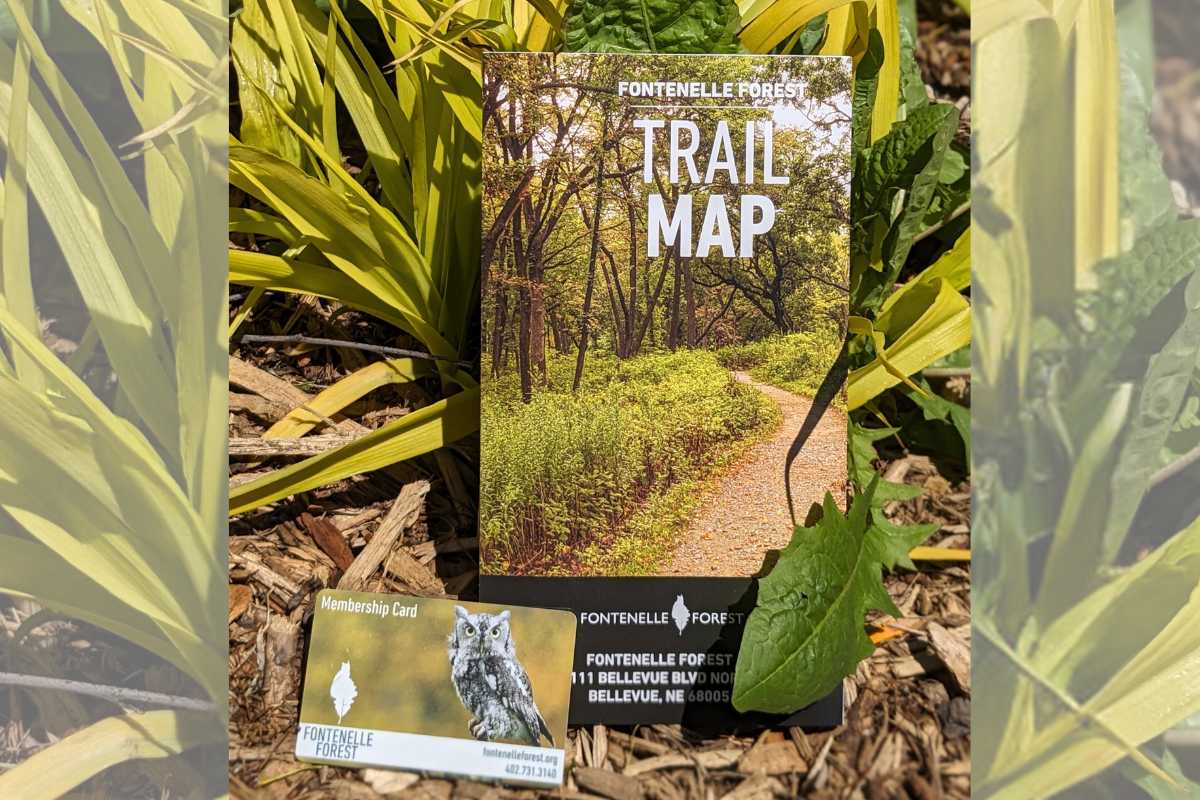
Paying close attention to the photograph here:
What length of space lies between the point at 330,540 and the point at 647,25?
1.89 ft

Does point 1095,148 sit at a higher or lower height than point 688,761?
higher

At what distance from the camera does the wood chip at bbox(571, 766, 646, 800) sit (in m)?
0.83

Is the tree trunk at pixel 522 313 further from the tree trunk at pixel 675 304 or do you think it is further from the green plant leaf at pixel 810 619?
the green plant leaf at pixel 810 619

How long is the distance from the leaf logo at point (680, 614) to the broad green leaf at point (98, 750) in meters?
0.41

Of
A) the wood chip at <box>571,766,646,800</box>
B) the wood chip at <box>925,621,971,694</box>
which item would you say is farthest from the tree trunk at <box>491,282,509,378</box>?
the wood chip at <box>925,621,971,694</box>

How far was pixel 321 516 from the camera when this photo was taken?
1.01m

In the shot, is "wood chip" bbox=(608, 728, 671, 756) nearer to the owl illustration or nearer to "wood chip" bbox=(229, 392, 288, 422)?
the owl illustration

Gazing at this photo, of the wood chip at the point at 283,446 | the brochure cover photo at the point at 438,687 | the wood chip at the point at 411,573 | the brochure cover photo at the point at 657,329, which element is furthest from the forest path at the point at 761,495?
the wood chip at the point at 283,446

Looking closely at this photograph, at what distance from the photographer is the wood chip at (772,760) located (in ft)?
2.79

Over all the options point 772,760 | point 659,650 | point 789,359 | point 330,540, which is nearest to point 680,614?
point 659,650

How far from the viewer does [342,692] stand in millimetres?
855

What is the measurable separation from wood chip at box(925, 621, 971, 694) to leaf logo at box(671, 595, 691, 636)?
0.26m

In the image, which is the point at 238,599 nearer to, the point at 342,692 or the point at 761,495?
the point at 342,692

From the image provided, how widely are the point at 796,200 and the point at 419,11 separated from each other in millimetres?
392
